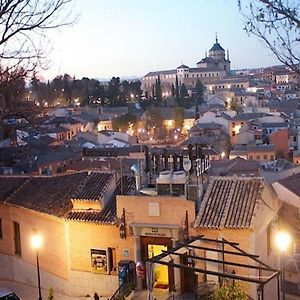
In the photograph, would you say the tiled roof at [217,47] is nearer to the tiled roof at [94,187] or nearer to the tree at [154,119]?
the tree at [154,119]

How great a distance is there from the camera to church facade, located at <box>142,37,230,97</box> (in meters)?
146

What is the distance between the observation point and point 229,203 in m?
14.7

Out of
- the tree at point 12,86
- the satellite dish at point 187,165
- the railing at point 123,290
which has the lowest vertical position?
the railing at point 123,290

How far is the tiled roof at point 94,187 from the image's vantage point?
16156 millimetres

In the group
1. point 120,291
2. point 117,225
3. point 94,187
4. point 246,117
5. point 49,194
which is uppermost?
point 94,187

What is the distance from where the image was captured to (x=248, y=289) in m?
13.7

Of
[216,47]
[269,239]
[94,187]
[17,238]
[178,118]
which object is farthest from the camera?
[216,47]

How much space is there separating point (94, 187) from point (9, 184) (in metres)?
4.08

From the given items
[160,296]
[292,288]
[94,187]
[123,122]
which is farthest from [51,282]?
[123,122]

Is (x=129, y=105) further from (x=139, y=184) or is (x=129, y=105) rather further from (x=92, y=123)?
(x=139, y=184)

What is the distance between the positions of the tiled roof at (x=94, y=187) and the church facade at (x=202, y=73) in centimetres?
11928

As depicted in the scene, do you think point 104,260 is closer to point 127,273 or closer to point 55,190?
point 127,273

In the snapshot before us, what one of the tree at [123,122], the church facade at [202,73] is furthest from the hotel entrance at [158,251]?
the church facade at [202,73]

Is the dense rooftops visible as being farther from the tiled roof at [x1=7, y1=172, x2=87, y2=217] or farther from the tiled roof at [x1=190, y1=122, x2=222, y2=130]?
the tiled roof at [x1=190, y1=122, x2=222, y2=130]
